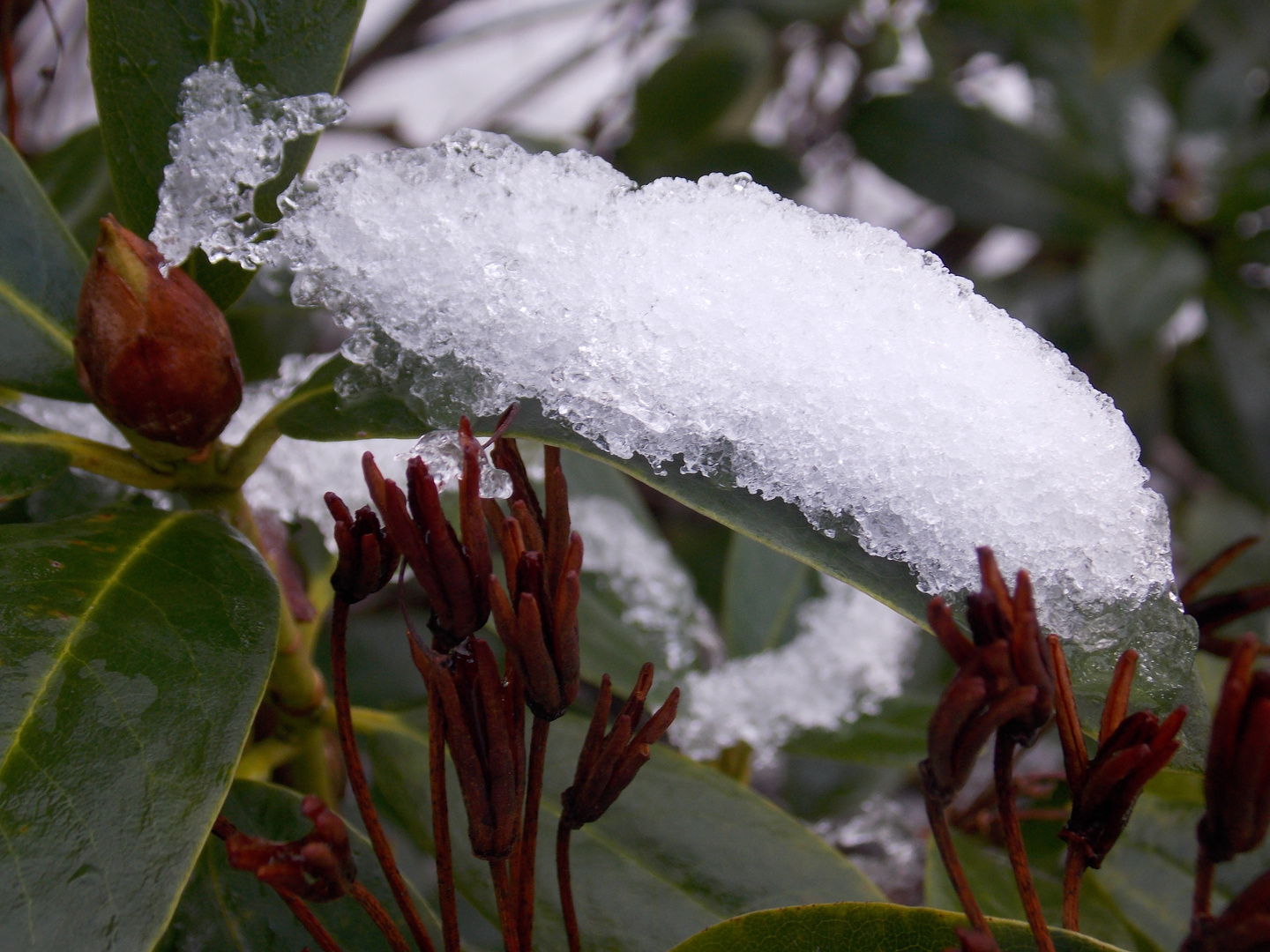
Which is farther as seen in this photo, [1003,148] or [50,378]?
[1003,148]

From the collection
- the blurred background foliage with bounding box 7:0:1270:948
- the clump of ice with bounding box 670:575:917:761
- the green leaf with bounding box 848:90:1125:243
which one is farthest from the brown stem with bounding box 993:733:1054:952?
the green leaf with bounding box 848:90:1125:243

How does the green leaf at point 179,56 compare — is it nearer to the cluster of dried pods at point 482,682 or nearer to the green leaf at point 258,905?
the cluster of dried pods at point 482,682

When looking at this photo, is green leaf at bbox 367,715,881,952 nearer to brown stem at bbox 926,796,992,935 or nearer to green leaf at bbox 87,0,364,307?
brown stem at bbox 926,796,992,935

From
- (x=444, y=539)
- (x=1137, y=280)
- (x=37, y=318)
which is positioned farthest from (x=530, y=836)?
(x=1137, y=280)

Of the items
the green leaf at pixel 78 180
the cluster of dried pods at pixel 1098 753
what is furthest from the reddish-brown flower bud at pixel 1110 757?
the green leaf at pixel 78 180

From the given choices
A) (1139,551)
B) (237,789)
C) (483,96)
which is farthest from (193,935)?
(483,96)

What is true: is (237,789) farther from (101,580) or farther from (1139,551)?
(1139,551)
